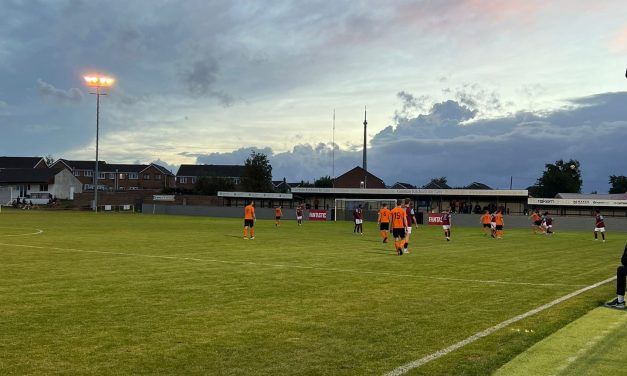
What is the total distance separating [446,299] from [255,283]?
14.1ft

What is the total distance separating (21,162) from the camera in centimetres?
13188

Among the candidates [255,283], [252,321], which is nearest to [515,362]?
[252,321]

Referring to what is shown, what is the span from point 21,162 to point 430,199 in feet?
321

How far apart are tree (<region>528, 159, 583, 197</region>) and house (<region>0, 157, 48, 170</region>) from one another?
11782cm

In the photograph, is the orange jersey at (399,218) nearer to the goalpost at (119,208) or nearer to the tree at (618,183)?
the goalpost at (119,208)

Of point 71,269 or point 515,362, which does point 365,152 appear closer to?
point 71,269

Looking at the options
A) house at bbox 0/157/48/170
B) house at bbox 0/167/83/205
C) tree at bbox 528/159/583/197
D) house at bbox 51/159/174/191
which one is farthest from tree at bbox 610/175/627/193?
house at bbox 0/157/48/170

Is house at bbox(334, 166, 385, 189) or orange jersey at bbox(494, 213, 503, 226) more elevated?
house at bbox(334, 166, 385, 189)

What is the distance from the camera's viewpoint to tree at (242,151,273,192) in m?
115

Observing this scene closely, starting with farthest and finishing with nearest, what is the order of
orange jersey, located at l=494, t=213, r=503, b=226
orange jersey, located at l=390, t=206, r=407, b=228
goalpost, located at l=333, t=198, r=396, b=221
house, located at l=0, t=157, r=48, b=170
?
house, located at l=0, t=157, r=48, b=170
goalpost, located at l=333, t=198, r=396, b=221
orange jersey, located at l=494, t=213, r=503, b=226
orange jersey, located at l=390, t=206, r=407, b=228

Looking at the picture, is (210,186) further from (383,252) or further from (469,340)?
(469,340)

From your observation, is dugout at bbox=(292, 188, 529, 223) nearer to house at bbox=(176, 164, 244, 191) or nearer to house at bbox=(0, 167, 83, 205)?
house at bbox=(0, 167, 83, 205)

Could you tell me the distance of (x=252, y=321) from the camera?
880cm

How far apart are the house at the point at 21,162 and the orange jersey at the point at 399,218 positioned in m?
128
